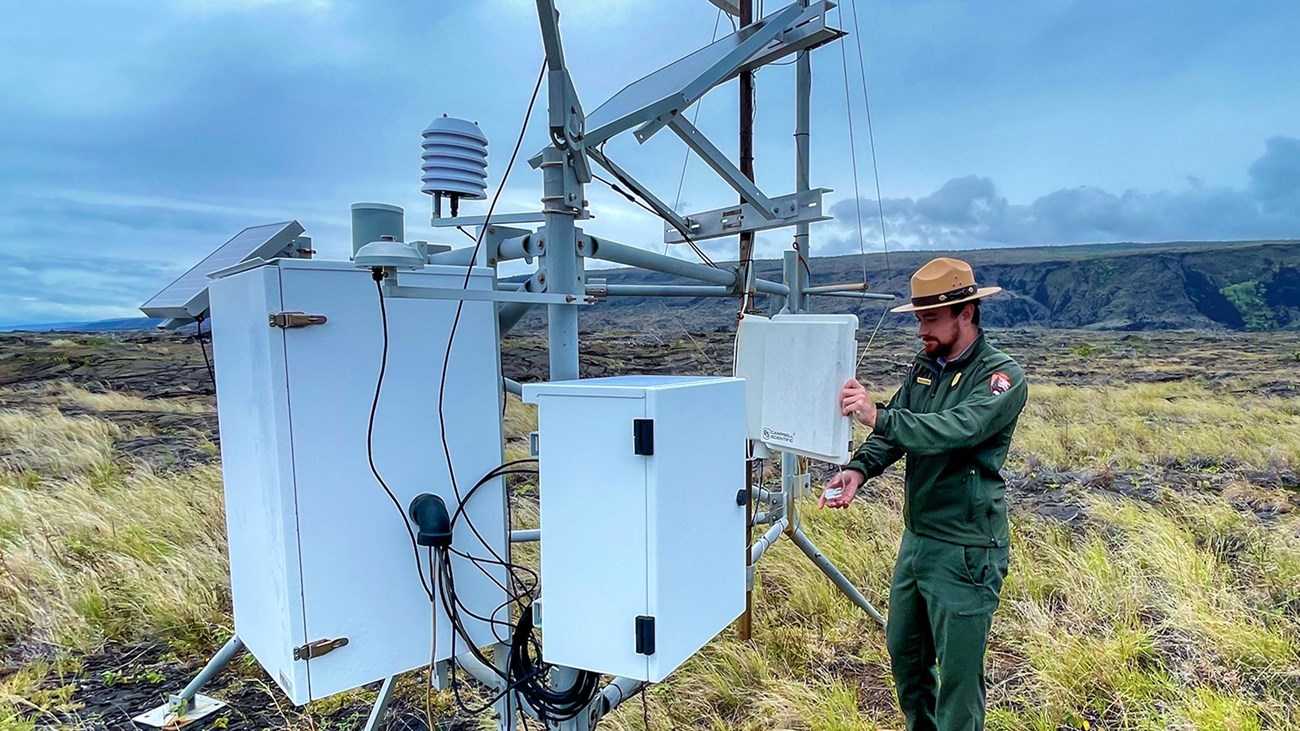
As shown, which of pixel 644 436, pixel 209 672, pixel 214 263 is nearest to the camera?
pixel 644 436

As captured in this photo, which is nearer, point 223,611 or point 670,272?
point 670,272

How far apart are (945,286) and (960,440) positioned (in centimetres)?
60

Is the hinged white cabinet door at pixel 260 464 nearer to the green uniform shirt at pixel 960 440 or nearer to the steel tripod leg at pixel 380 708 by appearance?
the steel tripod leg at pixel 380 708

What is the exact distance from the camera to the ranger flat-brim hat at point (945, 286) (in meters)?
2.60

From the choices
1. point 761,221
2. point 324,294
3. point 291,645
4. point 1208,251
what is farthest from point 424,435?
point 1208,251

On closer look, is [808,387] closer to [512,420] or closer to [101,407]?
[512,420]

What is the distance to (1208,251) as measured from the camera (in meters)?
86.5

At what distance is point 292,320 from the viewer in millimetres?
1854

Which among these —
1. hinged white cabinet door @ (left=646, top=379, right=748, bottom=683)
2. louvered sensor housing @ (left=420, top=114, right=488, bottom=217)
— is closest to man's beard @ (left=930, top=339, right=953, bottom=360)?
hinged white cabinet door @ (left=646, top=379, right=748, bottom=683)

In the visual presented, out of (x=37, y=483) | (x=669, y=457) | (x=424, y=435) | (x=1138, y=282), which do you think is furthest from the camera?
(x=1138, y=282)

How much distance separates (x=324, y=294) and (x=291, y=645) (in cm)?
100

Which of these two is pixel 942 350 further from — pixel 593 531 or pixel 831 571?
pixel 593 531

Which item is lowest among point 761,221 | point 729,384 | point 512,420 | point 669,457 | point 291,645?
point 512,420

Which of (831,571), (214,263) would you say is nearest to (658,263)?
(214,263)
